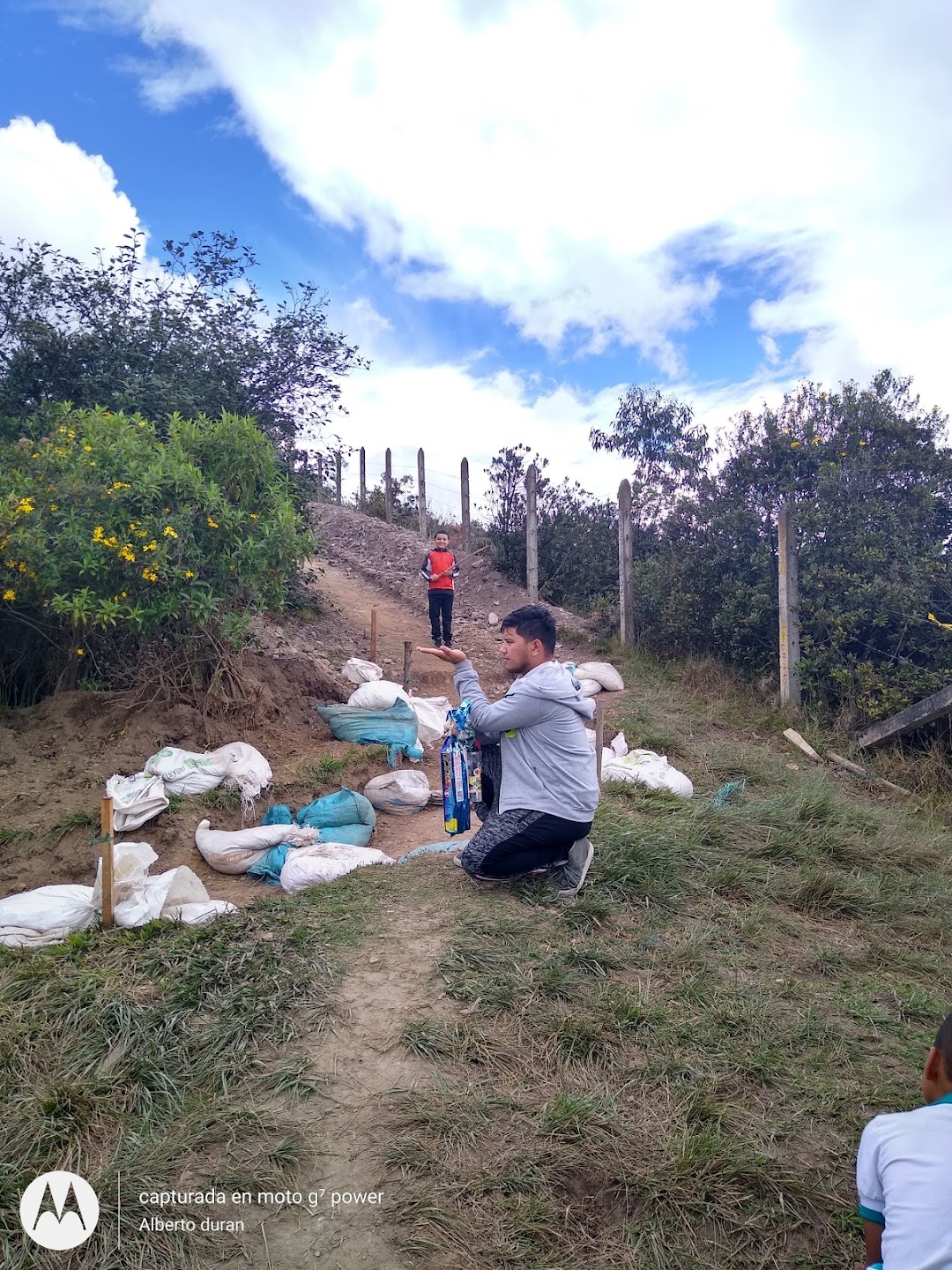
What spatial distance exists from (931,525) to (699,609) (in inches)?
93.8

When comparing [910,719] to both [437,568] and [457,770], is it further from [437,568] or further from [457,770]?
[437,568]

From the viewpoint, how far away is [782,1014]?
299 centimetres

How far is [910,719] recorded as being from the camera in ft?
22.5

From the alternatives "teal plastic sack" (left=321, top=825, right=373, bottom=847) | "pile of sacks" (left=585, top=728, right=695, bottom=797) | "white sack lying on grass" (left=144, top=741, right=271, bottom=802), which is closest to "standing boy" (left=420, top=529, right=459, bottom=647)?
"pile of sacks" (left=585, top=728, right=695, bottom=797)

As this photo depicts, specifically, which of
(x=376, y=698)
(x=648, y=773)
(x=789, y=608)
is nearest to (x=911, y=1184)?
(x=648, y=773)

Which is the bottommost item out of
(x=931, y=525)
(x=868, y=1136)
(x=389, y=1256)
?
(x=389, y=1256)

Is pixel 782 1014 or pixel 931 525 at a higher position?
pixel 931 525

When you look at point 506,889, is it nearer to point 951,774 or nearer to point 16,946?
point 16,946

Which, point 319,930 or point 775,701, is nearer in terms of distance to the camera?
point 319,930

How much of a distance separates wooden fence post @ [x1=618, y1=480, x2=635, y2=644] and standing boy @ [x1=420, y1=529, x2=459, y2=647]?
6.90 ft

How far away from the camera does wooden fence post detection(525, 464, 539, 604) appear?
38.3 feet

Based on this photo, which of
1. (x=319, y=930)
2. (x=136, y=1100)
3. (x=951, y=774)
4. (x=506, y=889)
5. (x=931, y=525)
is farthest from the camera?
(x=931, y=525)

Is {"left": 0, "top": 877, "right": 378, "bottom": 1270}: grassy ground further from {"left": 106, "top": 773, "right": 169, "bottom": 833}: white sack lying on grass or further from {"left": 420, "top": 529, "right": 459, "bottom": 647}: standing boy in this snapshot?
{"left": 420, "top": 529, "right": 459, "bottom": 647}: standing boy

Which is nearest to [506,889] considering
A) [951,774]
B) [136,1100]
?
[136,1100]
